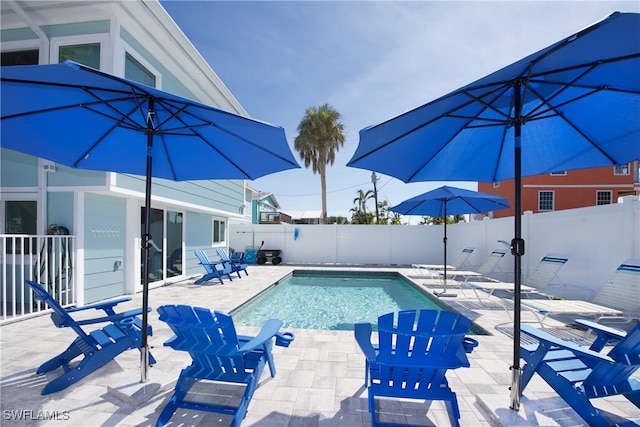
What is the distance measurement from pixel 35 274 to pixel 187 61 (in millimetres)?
5485

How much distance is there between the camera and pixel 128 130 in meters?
3.28

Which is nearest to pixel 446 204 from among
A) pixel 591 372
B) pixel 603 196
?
pixel 591 372

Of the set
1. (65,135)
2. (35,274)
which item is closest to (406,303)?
(65,135)

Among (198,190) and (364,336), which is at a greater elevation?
(198,190)

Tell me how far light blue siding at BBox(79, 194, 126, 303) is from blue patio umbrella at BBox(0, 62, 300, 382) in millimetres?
2942

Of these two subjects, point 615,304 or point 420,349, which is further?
point 615,304

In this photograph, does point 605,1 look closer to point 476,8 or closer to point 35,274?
point 476,8

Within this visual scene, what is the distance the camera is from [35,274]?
5320mm

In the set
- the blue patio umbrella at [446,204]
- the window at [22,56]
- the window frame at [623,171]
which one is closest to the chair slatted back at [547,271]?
the blue patio umbrella at [446,204]

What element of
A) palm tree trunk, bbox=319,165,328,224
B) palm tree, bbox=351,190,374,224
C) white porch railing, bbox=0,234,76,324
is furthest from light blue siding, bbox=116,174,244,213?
palm tree, bbox=351,190,374,224

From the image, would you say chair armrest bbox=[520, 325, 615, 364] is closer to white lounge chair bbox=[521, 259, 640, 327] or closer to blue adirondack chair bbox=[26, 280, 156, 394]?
white lounge chair bbox=[521, 259, 640, 327]

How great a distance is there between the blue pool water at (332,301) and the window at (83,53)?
554 centimetres

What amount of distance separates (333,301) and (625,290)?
5443mm

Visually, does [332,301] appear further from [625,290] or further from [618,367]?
[618,367]
